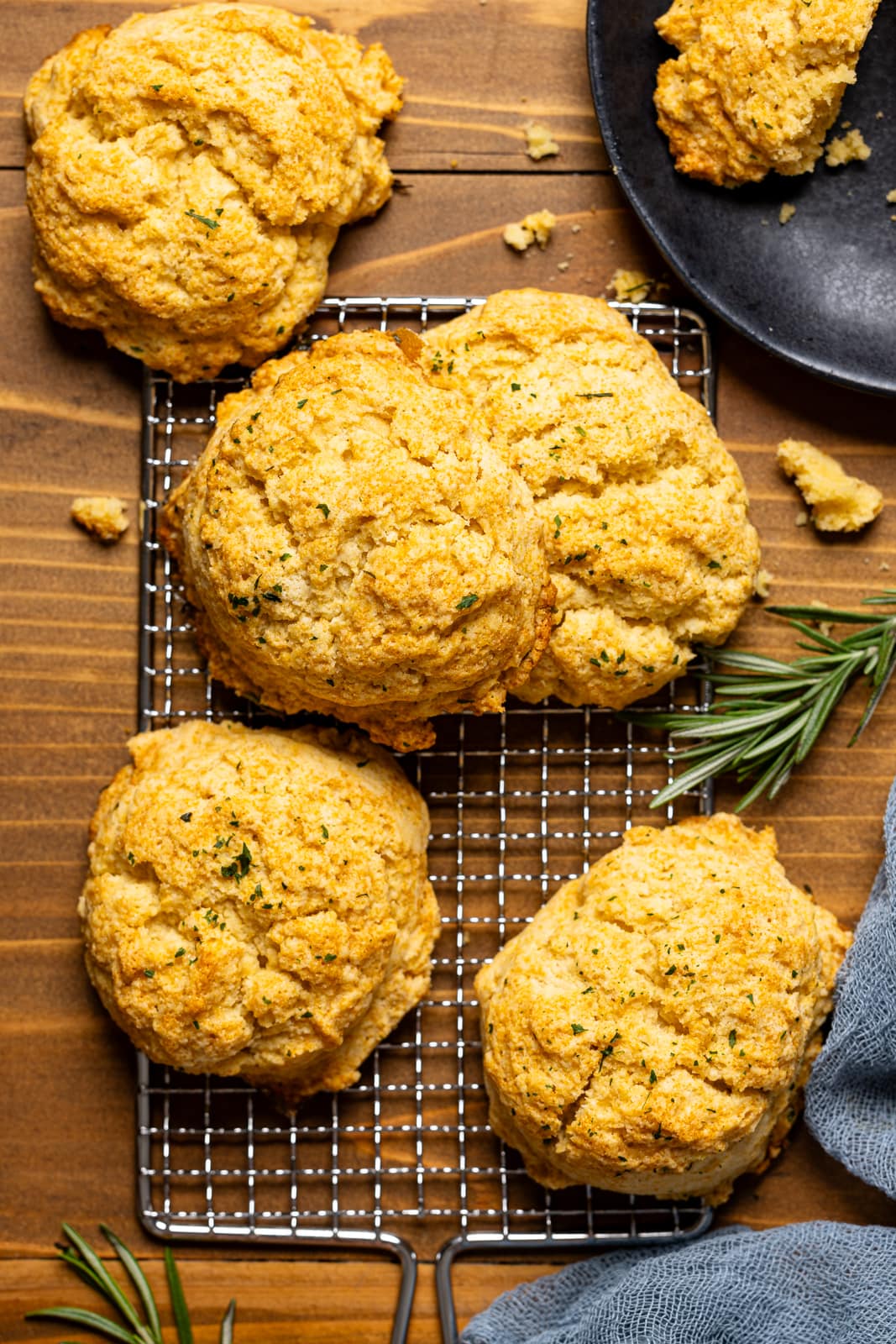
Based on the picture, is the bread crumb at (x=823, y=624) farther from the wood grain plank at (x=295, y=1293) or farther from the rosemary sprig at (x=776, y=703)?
the wood grain plank at (x=295, y=1293)

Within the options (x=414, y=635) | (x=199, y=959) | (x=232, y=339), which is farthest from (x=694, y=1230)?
(x=232, y=339)

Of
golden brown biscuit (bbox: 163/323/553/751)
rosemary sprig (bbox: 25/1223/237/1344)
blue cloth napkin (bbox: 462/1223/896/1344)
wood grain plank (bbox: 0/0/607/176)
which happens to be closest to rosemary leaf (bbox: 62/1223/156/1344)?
rosemary sprig (bbox: 25/1223/237/1344)

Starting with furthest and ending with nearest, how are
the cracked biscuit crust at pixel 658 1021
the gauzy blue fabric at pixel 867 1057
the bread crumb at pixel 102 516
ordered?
→ the bread crumb at pixel 102 516
the gauzy blue fabric at pixel 867 1057
the cracked biscuit crust at pixel 658 1021

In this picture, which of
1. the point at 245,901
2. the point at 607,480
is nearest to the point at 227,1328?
the point at 245,901

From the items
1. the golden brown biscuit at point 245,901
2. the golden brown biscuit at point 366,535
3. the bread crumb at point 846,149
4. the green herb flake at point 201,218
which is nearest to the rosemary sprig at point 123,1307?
the golden brown biscuit at point 245,901

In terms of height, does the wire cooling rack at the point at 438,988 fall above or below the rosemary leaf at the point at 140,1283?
above

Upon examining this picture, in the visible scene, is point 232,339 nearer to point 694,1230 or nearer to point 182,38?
point 182,38

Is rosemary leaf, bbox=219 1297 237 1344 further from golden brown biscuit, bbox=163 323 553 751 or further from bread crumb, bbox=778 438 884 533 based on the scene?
bread crumb, bbox=778 438 884 533

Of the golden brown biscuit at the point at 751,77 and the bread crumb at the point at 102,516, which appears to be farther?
the bread crumb at the point at 102,516
